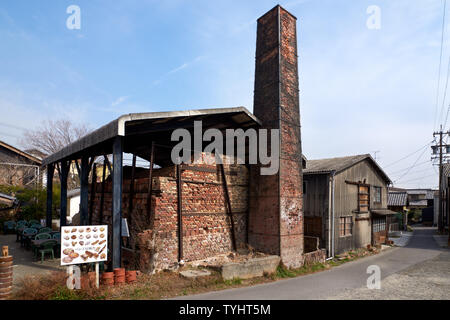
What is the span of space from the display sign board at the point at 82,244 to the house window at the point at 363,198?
641 inches

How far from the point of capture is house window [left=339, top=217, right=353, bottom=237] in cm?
1619

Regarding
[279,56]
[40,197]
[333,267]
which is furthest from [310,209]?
[40,197]

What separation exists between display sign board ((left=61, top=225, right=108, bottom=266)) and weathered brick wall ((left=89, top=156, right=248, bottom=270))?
1559 millimetres

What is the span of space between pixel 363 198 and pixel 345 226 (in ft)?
11.8

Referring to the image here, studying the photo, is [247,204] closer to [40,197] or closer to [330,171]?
[330,171]

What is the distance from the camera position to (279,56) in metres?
11.6

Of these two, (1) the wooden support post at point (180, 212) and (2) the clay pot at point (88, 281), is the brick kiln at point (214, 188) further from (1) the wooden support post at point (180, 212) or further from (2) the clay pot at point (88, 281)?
(2) the clay pot at point (88, 281)

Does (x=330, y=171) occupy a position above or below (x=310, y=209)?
Answer: above

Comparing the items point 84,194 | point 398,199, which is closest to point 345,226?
point 84,194

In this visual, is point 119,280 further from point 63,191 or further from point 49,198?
point 49,198

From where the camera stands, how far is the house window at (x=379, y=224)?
2056cm

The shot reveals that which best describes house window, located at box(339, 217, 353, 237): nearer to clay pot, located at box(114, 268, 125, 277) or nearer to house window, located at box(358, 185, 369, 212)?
house window, located at box(358, 185, 369, 212)
